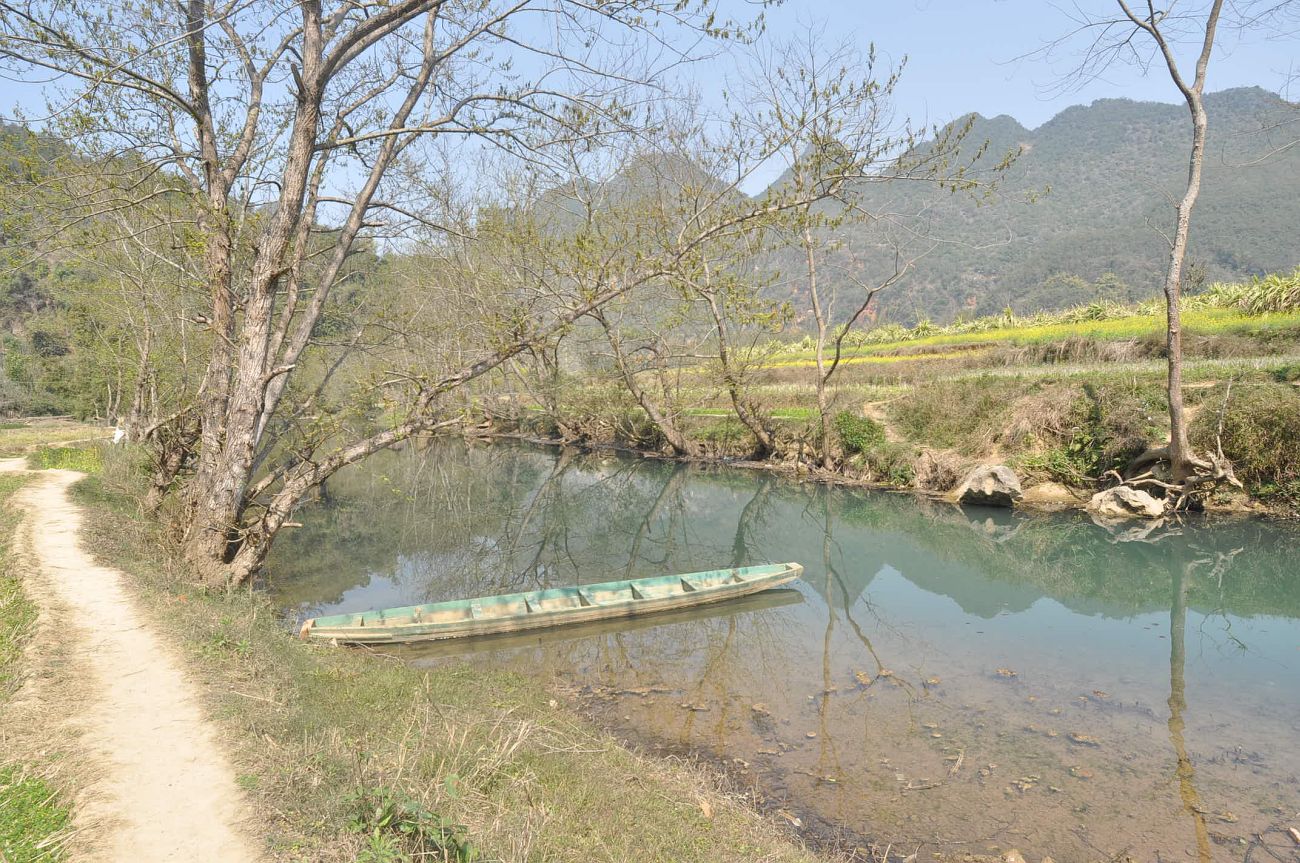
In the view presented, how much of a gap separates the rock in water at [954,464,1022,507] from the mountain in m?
6.19

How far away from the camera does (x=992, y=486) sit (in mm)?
16969

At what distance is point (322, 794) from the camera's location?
3982 mm

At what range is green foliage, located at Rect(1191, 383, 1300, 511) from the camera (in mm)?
14000

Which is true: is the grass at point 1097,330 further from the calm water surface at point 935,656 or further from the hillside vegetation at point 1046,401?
the calm water surface at point 935,656

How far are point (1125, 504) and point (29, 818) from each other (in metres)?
17.2

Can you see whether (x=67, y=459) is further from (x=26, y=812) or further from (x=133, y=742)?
(x=26, y=812)

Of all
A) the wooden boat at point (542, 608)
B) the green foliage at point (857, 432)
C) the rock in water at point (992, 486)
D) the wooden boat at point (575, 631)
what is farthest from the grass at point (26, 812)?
the green foliage at point (857, 432)

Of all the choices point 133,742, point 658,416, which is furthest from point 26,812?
point 658,416

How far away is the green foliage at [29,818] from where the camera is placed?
3.23m

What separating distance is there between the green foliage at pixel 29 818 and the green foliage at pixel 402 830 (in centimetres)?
123

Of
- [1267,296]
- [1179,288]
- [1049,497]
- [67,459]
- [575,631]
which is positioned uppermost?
[1179,288]

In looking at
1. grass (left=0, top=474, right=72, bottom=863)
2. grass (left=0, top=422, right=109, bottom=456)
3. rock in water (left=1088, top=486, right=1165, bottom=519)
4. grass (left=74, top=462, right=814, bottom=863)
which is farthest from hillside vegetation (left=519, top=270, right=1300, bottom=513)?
grass (left=0, top=474, right=72, bottom=863)

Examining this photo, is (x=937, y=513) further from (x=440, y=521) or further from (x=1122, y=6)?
(x=440, y=521)

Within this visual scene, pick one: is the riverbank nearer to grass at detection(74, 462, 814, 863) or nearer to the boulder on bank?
the boulder on bank
